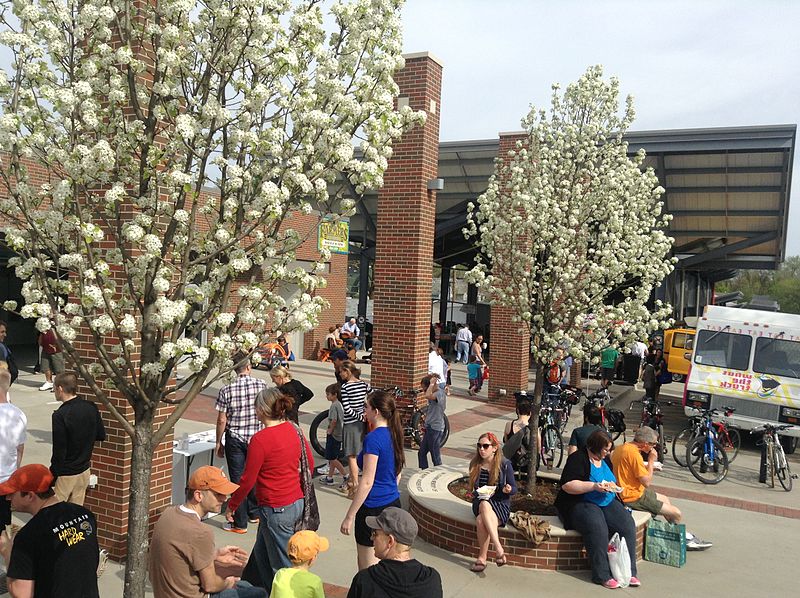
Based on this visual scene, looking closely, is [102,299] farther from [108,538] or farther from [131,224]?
[108,538]

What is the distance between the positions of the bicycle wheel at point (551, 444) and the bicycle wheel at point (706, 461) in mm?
2111

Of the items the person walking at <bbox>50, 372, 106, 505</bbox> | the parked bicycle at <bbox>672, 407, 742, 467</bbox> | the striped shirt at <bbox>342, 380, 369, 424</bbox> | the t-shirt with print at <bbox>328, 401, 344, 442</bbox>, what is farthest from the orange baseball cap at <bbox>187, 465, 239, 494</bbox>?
the parked bicycle at <bbox>672, 407, 742, 467</bbox>

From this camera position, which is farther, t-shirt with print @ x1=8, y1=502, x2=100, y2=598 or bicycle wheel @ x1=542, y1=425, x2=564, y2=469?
bicycle wheel @ x1=542, y1=425, x2=564, y2=469

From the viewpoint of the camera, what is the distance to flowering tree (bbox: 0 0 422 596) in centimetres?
377

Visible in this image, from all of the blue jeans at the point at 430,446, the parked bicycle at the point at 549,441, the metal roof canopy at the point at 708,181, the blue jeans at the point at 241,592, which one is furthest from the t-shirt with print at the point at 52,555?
the metal roof canopy at the point at 708,181

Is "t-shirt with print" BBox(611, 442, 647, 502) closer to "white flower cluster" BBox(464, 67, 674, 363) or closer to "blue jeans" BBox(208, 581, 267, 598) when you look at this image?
"white flower cluster" BBox(464, 67, 674, 363)

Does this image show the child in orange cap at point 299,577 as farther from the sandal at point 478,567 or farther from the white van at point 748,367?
the white van at point 748,367

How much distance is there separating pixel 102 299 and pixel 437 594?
238 cm

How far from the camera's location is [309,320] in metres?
4.34

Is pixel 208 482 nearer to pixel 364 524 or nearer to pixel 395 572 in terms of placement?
pixel 395 572

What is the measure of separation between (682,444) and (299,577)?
451 inches

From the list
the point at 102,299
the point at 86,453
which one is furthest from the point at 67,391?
the point at 102,299

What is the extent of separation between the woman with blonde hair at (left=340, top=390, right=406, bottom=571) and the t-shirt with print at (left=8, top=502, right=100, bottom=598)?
2008 millimetres

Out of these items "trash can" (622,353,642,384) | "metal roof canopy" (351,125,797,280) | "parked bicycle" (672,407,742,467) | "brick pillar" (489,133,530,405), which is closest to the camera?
"parked bicycle" (672,407,742,467)
